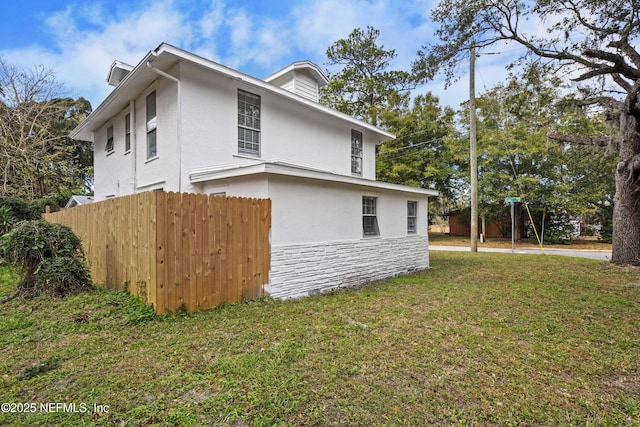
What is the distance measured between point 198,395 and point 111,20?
1283 centimetres

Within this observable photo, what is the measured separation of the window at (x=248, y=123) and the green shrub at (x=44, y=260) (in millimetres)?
4219

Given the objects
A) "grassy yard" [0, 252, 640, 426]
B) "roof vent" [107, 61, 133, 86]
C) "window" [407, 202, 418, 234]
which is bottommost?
"grassy yard" [0, 252, 640, 426]

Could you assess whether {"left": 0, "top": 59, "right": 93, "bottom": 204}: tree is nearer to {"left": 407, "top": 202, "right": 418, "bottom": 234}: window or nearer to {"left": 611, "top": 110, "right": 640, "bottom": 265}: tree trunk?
{"left": 407, "top": 202, "right": 418, "bottom": 234}: window

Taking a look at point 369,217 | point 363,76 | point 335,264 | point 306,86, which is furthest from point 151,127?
point 363,76

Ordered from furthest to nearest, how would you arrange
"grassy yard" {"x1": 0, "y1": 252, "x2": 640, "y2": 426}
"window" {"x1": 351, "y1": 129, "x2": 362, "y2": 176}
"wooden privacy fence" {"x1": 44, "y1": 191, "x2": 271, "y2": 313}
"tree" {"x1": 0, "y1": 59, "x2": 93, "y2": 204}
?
"tree" {"x1": 0, "y1": 59, "x2": 93, "y2": 204} < "window" {"x1": 351, "y1": 129, "x2": 362, "y2": 176} < "wooden privacy fence" {"x1": 44, "y1": 191, "x2": 271, "y2": 313} < "grassy yard" {"x1": 0, "y1": 252, "x2": 640, "y2": 426}

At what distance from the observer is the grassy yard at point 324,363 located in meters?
2.44

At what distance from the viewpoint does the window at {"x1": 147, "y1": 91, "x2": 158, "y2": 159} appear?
7.98 metres

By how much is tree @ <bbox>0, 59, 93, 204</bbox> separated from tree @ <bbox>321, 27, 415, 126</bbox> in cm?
1617

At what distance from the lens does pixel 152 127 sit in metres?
8.07

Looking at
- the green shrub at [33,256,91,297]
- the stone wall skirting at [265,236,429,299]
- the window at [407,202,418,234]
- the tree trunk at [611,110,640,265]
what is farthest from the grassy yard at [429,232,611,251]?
the green shrub at [33,256,91,297]

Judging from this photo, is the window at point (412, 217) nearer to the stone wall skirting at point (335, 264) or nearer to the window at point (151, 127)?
the stone wall skirting at point (335, 264)

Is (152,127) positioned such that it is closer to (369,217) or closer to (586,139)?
(369,217)

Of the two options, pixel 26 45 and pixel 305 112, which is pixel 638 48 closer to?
pixel 305 112

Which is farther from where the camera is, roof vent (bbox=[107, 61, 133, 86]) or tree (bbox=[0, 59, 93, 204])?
tree (bbox=[0, 59, 93, 204])
